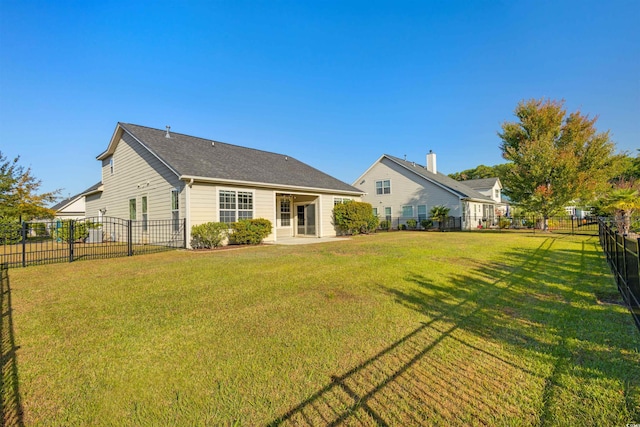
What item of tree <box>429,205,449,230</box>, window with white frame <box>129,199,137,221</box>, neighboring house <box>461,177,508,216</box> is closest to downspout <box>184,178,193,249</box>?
window with white frame <box>129,199,137,221</box>

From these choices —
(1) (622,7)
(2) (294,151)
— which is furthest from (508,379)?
(2) (294,151)

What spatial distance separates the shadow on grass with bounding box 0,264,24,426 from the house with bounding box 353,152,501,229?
20637 mm

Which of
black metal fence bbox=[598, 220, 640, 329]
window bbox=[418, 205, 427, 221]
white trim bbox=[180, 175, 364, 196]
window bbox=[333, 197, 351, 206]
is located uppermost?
white trim bbox=[180, 175, 364, 196]

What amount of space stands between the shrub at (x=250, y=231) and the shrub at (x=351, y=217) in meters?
5.63

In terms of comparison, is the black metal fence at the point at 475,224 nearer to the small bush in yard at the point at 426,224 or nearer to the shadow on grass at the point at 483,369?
the small bush in yard at the point at 426,224

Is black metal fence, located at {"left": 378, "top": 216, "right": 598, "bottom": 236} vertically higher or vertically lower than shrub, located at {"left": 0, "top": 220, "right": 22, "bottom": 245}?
lower

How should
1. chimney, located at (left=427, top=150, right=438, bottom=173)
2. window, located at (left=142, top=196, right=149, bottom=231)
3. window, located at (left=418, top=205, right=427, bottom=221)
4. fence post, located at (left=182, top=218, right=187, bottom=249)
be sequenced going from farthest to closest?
chimney, located at (left=427, top=150, right=438, bottom=173)
window, located at (left=418, top=205, right=427, bottom=221)
window, located at (left=142, top=196, right=149, bottom=231)
fence post, located at (left=182, top=218, right=187, bottom=249)

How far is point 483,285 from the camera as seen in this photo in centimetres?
557

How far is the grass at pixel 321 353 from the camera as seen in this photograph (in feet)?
6.78

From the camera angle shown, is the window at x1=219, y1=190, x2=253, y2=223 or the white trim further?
the window at x1=219, y1=190, x2=253, y2=223

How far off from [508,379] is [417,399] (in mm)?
891

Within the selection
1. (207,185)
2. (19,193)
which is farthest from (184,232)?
(19,193)

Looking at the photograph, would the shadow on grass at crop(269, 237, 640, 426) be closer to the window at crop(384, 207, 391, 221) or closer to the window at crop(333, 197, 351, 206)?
the window at crop(333, 197, 351, 206)

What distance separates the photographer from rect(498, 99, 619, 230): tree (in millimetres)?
18625
